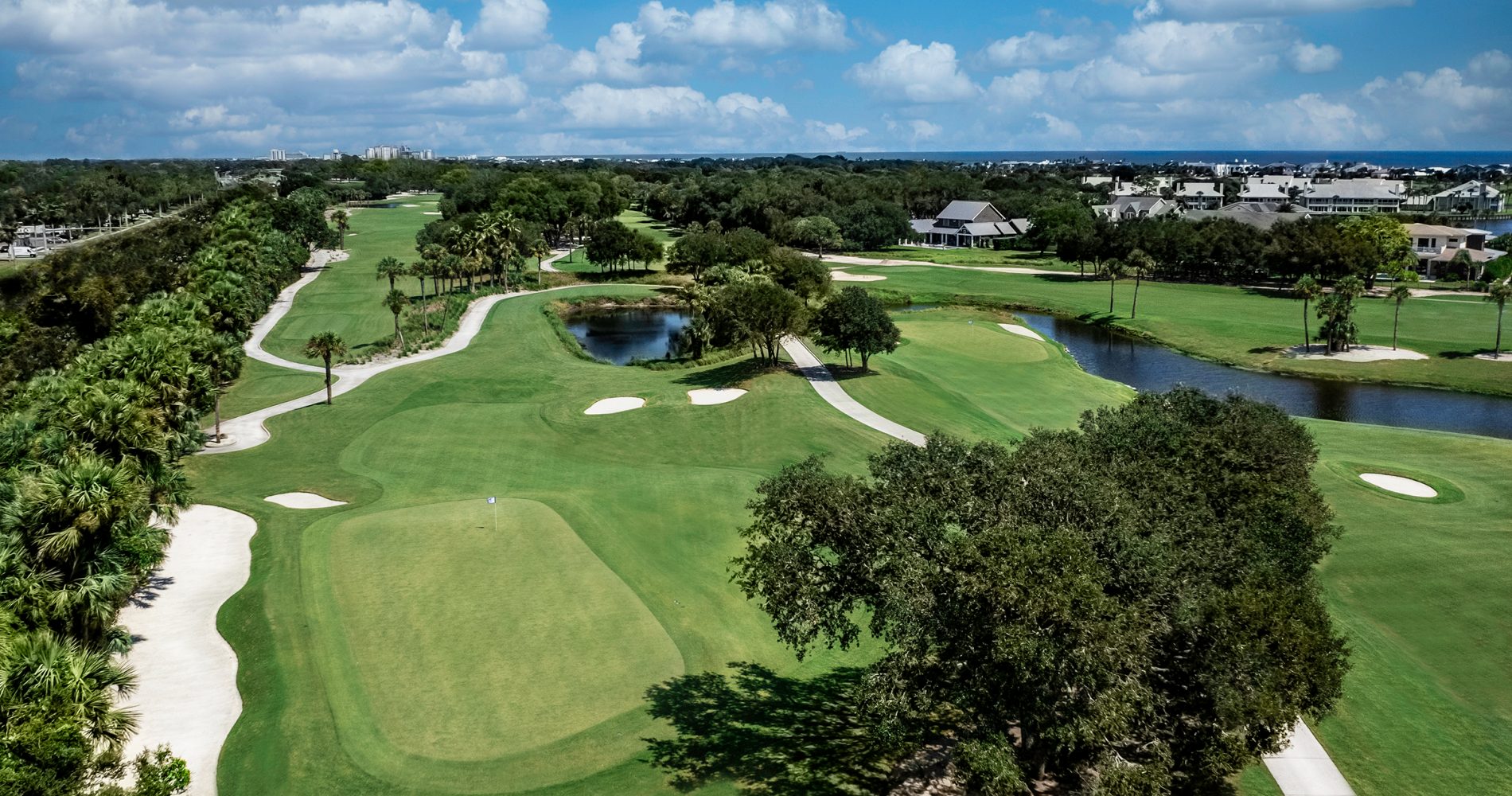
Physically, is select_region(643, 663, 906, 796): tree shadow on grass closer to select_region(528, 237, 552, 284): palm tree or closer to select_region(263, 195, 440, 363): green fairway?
select_region(263, 195, 440, 363): green fairway

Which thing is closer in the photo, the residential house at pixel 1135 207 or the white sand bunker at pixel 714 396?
the white sand bunker at pixel 714 396

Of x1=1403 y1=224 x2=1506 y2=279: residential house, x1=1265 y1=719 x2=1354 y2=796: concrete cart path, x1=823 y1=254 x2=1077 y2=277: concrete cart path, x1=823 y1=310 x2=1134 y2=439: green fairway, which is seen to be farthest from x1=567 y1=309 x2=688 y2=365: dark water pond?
x1=1403 y1=224 x2=1506 y2=279: residential house

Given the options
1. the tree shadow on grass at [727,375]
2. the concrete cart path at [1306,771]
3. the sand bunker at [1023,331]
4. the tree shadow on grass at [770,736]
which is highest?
the sand bunker at [1023,331]

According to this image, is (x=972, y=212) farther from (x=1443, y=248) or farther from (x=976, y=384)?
(x=976, y=384)

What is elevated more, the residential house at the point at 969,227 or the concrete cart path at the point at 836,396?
the residential house at the point at 969,227

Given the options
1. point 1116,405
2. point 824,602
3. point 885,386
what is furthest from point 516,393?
point 824,602

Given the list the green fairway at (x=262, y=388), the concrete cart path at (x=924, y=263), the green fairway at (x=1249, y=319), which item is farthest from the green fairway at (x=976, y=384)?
the concrete cart path at (x=924, y=263)

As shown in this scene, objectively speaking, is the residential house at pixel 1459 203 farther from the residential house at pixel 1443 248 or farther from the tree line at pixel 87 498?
the tree line at pixel 87 498
